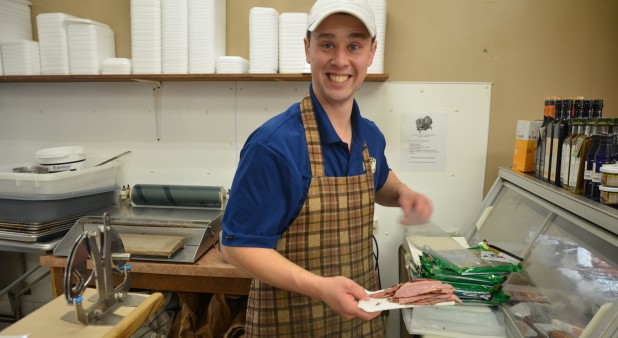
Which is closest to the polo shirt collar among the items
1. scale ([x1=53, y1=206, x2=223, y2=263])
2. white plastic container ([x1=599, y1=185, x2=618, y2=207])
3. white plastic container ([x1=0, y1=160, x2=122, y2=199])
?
white plastic container ([x1=599, y1=185, x2=618, y2=207])

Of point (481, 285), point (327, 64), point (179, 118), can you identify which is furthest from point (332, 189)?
point (179, 118)

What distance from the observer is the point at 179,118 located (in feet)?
8.14

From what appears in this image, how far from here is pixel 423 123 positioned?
2.29 metres

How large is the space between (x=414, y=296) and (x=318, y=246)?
31 centimetres

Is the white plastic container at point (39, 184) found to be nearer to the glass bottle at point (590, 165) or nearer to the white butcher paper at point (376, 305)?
the white butcher paper at point (376, 305)

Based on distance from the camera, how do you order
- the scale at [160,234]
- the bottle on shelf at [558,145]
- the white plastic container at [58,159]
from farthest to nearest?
the white plastic container at [58,159] → the scale at [160,234] → the bottle on shelf at [558,145]

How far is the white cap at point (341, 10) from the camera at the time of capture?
3.41 ft

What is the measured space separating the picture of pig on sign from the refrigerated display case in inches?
26.3

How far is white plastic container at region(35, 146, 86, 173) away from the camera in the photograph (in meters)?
2.23

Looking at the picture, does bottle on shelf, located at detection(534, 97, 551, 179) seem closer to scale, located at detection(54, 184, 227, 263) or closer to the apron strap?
the apron strap

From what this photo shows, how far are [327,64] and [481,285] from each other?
3.15 ft

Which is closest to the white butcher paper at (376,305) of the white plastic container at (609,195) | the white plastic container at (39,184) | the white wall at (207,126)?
the white plastic container at (609,195)

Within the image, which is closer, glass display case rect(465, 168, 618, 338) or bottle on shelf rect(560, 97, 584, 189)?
glass display case rect(465, 168, 618, 338)

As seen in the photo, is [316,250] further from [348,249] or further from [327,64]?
[327,64]
